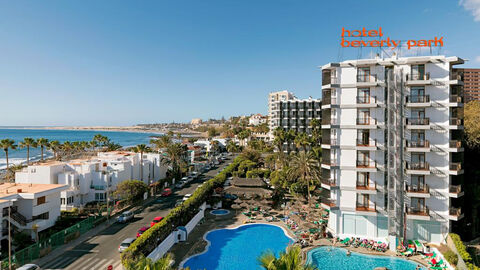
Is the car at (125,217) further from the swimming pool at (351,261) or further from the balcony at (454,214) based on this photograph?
the balcony at (454,214)

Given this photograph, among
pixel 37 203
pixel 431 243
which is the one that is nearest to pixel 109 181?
pixel 37 203

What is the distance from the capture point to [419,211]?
33.3m

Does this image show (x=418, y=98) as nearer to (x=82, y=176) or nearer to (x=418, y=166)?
(x=418, y=166)

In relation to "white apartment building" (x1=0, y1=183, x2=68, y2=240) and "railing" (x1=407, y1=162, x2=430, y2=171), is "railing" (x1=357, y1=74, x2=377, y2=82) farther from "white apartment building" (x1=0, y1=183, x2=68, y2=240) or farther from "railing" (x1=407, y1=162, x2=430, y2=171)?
"white apartment building" (x1=0, y1=183, x2=68, y2=240)

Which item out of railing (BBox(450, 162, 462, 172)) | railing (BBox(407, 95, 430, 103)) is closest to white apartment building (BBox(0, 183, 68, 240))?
railing (BBox(407, 95, 430, 103))

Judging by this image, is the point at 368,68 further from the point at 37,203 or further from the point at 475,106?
the point at 37,203

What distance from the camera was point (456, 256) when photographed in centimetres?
2870

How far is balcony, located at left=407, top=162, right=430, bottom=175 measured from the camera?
32844 mm

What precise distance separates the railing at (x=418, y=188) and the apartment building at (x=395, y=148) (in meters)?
0.10

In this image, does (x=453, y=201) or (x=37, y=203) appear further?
(x=37, y=203)

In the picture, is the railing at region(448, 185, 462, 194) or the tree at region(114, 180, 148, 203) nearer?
the railing at region(448, 185, 462, 194)

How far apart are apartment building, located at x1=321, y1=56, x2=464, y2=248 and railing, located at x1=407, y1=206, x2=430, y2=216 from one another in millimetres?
102

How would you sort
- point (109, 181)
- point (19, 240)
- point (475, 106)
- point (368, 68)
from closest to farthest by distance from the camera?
1. point (19, 240)
2. point (368, 68)
3. point (475, 106)
4. point (109, 181)

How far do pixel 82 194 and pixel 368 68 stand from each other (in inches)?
1992
